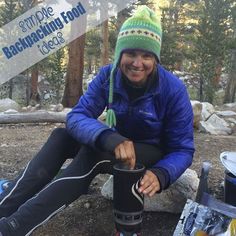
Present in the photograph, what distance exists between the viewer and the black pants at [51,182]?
1.70m

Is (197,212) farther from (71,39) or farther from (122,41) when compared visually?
(71,39)

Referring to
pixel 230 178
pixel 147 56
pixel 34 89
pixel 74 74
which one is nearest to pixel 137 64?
pixel 147 56

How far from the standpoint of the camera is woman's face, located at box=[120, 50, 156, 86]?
6.37 ft

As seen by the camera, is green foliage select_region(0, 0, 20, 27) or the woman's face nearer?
the woman's face

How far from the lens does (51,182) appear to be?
182 centimetres

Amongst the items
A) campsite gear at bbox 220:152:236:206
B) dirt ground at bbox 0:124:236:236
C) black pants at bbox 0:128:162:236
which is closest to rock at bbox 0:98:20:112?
dirt ground at bbox 0:124:236:236

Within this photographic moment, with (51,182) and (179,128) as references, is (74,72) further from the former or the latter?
(51,182)

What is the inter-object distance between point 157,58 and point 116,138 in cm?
53

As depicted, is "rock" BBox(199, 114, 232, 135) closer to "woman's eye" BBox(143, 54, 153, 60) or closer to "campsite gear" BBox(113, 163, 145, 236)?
"woman's eye" BBox(143, 54, 153, 60)

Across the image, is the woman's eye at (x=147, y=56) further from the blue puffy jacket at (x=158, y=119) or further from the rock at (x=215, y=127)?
the rock at (x=215, y=127)

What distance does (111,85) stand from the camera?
205 cm

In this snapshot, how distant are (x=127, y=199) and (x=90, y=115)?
2.04ft

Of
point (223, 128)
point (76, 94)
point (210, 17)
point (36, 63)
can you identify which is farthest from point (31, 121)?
point (36, 63)

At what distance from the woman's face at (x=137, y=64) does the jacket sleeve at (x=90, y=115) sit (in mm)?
212
